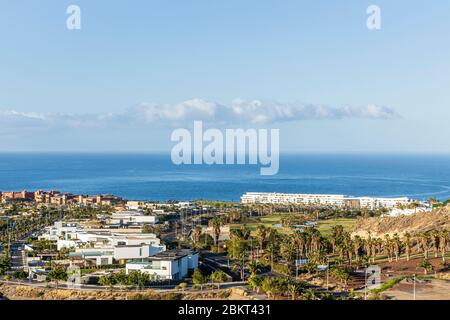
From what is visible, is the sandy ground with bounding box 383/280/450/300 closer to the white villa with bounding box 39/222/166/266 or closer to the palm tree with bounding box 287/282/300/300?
the palm tree with bounding box 287/282/300/300

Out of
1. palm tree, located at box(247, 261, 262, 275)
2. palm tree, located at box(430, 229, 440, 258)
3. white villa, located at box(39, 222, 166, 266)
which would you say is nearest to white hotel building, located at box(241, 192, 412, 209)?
palm tree, located at box(430, 229, 440, 258)

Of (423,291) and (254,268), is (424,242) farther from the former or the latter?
(254,268)

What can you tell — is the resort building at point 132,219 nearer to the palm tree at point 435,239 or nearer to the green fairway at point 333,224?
the green fairway at point 333,224

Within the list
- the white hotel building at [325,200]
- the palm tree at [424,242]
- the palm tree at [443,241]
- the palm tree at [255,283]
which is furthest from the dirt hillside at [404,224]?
the white hotel building at [325,200]

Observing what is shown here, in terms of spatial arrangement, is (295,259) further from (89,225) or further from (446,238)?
(89,225)

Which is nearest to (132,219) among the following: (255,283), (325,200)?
(255,283)
